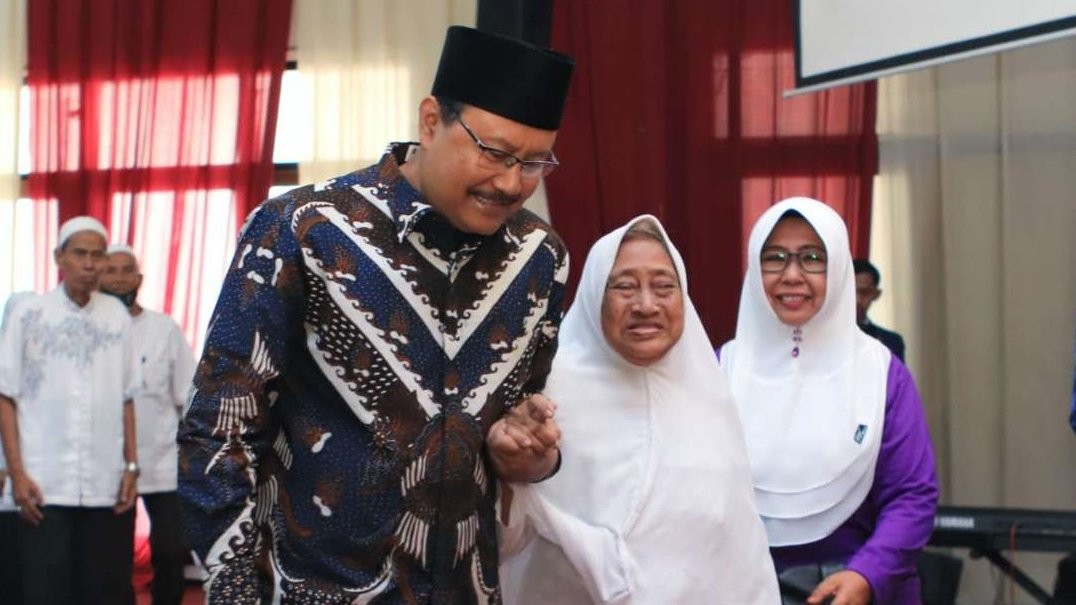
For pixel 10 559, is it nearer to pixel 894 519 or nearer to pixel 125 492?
pixel 125 492

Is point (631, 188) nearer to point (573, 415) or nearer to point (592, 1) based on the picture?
point (592, 1)

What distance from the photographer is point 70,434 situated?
473 cm

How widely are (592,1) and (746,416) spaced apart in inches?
142

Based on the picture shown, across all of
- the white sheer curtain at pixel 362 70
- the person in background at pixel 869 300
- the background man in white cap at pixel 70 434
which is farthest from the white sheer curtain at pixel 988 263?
the background man in white cap at pixel 70 434

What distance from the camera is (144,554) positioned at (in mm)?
6680

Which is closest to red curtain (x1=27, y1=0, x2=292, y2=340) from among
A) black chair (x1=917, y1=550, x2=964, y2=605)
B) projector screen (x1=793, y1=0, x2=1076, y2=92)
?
projector screen (x1=793, y1=0, x2=1076, y2=92)

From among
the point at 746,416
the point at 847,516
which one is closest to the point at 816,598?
the point at 847,516

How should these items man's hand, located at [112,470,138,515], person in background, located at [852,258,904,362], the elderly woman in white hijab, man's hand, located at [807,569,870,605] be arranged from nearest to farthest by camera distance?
1. the elderly woman in white hijab
2. man's hand, located at [807,569,870,605]
3. man's hand, located at [112,470,138,515]
4. person in background, located at [852,258,904,362]

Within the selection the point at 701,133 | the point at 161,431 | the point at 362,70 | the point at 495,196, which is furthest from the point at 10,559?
the point at 495,196

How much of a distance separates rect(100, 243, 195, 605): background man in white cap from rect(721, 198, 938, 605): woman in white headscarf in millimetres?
3002

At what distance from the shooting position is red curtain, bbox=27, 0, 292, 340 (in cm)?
653

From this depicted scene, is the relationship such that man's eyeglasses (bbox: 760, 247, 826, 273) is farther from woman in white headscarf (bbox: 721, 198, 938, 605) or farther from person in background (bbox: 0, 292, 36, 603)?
person in background (bbox: 0, 292, 36, 603)

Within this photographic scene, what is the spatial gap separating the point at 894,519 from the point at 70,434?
3199mm

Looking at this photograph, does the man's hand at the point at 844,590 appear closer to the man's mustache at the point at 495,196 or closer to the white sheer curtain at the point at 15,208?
the man's mustache at the point at 495,196
